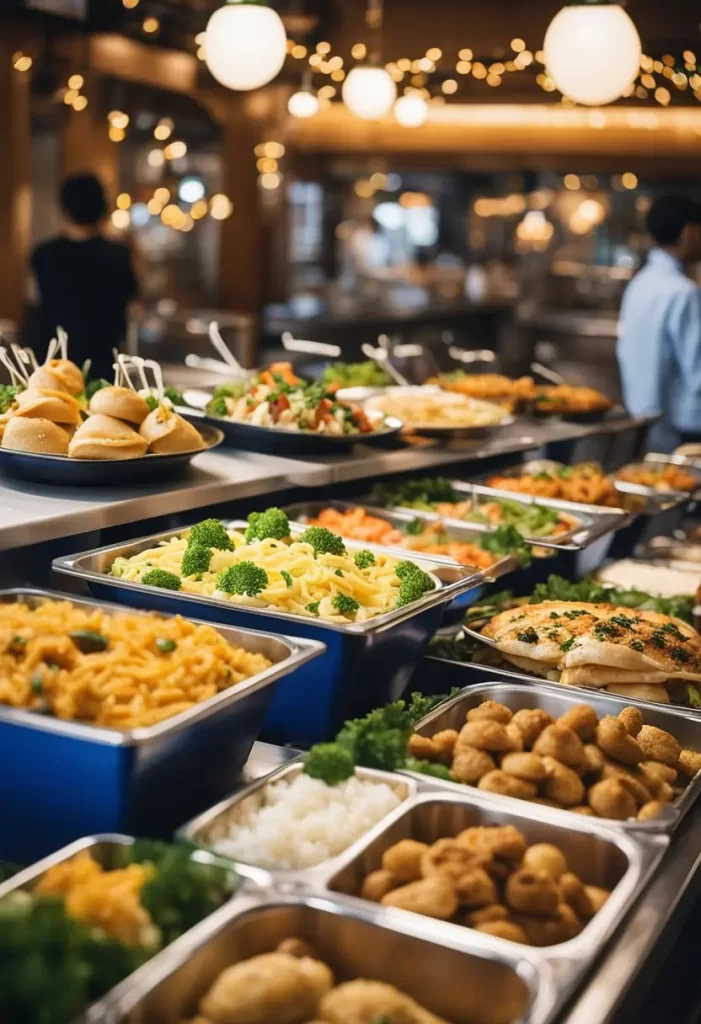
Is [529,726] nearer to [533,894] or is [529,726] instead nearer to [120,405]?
[533,894]

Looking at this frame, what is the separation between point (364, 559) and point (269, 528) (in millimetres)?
247

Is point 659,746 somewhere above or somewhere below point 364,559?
below

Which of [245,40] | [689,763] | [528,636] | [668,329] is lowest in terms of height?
[689,763]

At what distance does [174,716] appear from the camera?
1.83m

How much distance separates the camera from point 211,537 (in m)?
2.69

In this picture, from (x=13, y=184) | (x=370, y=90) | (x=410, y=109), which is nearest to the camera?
(x=370, y=90)

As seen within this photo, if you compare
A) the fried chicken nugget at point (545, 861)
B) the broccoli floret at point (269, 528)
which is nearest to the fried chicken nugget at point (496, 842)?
the fried chicken nugget at point (545, 861)

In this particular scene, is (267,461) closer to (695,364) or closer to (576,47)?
(576,47)

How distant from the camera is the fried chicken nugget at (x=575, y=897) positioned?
1717mm

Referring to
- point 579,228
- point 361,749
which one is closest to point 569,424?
point 361,749

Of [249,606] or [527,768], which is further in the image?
[249,606]

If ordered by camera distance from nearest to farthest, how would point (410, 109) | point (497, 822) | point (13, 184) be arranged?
point (497, 822) → point (13, 184) → point (410, 109)

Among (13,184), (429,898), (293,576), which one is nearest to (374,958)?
(429,898)

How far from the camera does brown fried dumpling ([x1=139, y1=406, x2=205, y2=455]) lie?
118 inches
